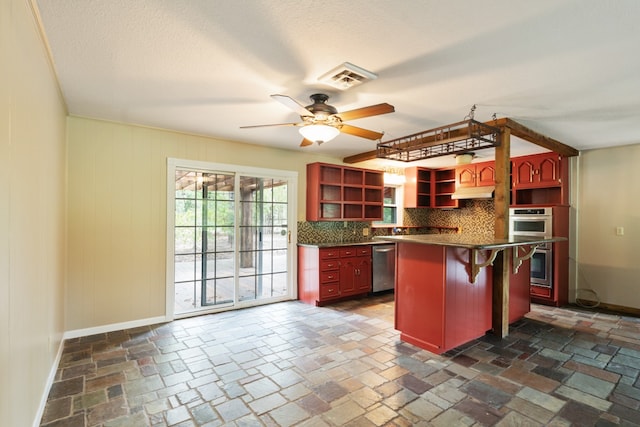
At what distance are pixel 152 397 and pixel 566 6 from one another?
350 cm

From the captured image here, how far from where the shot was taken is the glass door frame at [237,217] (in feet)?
12.9

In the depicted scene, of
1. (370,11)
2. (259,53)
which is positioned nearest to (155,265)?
(259,53)

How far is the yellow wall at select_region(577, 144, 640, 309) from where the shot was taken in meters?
4.43

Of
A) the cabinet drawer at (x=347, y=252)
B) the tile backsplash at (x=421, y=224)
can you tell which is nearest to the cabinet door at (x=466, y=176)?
the tile backsplash at (x=421, y=224)

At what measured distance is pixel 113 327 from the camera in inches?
141

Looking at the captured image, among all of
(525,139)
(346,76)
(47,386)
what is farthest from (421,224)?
(47,386)

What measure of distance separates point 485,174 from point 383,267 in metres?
2.53

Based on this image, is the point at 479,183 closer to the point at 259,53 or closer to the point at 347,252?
the point at 347,252

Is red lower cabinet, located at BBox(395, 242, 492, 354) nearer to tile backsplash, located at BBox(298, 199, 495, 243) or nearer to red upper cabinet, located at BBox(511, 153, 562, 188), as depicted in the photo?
tile backsplash, located at BBox(298, 199, 495, 243)

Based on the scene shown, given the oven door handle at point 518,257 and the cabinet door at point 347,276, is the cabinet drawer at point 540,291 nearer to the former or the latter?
the oven door handle at point 518,257

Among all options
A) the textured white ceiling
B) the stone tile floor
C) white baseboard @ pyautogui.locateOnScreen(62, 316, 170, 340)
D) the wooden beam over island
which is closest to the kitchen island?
the stone tile floor

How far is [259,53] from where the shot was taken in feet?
6.80

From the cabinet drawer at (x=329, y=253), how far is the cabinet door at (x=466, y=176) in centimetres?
297

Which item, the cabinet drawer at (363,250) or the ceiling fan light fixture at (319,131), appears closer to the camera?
the ceiling fan light fixture at (319,131)
